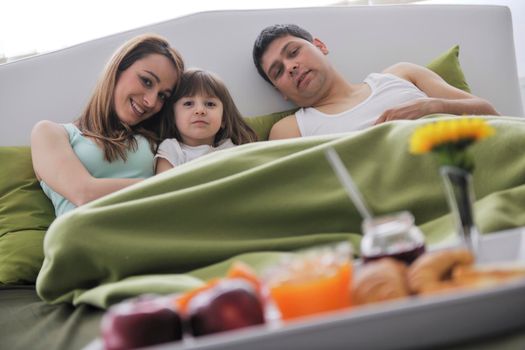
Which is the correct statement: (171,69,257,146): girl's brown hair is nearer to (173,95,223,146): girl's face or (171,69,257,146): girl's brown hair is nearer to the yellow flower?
(173,95,223,146): girl's face

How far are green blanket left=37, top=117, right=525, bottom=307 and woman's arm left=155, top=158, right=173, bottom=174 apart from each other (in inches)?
21.1

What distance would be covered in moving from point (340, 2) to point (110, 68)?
1.11 metres

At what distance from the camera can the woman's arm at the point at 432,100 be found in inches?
73.0

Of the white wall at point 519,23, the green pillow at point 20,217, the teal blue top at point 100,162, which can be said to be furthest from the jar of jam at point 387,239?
the white wall at point 519,23

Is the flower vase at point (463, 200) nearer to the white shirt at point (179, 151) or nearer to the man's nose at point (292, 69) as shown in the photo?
the white shirt at point (179, 151)

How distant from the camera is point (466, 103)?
75.6 inches

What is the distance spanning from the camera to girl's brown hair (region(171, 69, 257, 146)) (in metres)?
1.89

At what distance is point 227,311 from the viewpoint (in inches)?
22.1

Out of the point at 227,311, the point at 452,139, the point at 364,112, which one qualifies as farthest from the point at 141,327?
the point at 364,112

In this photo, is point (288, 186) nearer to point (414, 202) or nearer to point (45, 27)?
point (414, 202)

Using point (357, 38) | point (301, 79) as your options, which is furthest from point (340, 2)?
point (301, 79)

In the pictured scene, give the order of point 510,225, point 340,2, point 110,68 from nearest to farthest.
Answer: point 510,225
point 110,68
point 340,2

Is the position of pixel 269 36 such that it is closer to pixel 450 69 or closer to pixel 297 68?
pixel 297 68

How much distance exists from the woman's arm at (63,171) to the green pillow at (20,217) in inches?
1.8
